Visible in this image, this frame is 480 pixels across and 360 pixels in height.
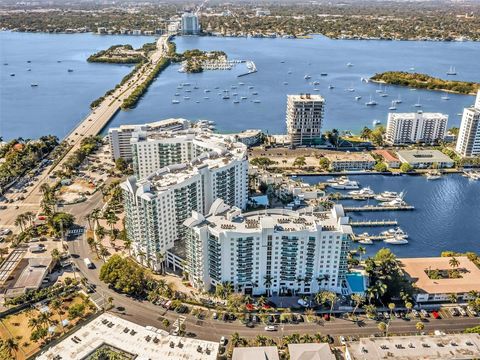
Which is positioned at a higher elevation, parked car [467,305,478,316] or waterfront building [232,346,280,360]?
waterfront building [232,346,280,360]

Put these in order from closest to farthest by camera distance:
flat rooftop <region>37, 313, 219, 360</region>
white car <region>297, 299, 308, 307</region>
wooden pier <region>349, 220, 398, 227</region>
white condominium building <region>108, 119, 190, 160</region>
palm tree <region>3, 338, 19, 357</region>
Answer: palm tree <region>3, 338, 19, 357</region> → flat rooftop <region>37, 313, 219, 360</region> → white car <region>297, 299, 308, 307</region> → wooden pier <region>349, 220, 398, 227</region> → white condominium building <region>108, 119, 190, 160</region>

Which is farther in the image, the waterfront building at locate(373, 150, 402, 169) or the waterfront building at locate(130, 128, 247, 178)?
the waterfront building at locate(373, 150, 402, 169)

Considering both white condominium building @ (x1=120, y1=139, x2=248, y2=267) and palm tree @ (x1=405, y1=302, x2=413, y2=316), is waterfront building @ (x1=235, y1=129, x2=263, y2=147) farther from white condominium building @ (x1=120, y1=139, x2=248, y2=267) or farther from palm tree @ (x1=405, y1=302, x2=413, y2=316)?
palm tree @ (x1=405, y1=302, x2=413, y2=316)

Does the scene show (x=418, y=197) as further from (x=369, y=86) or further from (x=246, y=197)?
(x=369, y=86)

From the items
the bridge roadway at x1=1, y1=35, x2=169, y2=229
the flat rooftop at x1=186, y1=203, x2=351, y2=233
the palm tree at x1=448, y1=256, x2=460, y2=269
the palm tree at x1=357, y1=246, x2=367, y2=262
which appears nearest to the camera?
the flat rooftop at x1=186, y1=203, x2=351, y2=233

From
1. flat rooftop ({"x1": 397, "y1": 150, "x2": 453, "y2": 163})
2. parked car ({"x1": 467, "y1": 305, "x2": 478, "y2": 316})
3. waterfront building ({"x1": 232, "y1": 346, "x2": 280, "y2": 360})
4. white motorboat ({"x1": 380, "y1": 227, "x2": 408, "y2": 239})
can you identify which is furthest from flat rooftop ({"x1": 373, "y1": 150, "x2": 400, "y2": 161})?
waterfront building ({"x1": 232, "y1": 346, "x2": 280, "y2": 360})

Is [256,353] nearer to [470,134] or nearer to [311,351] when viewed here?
[311,351]
